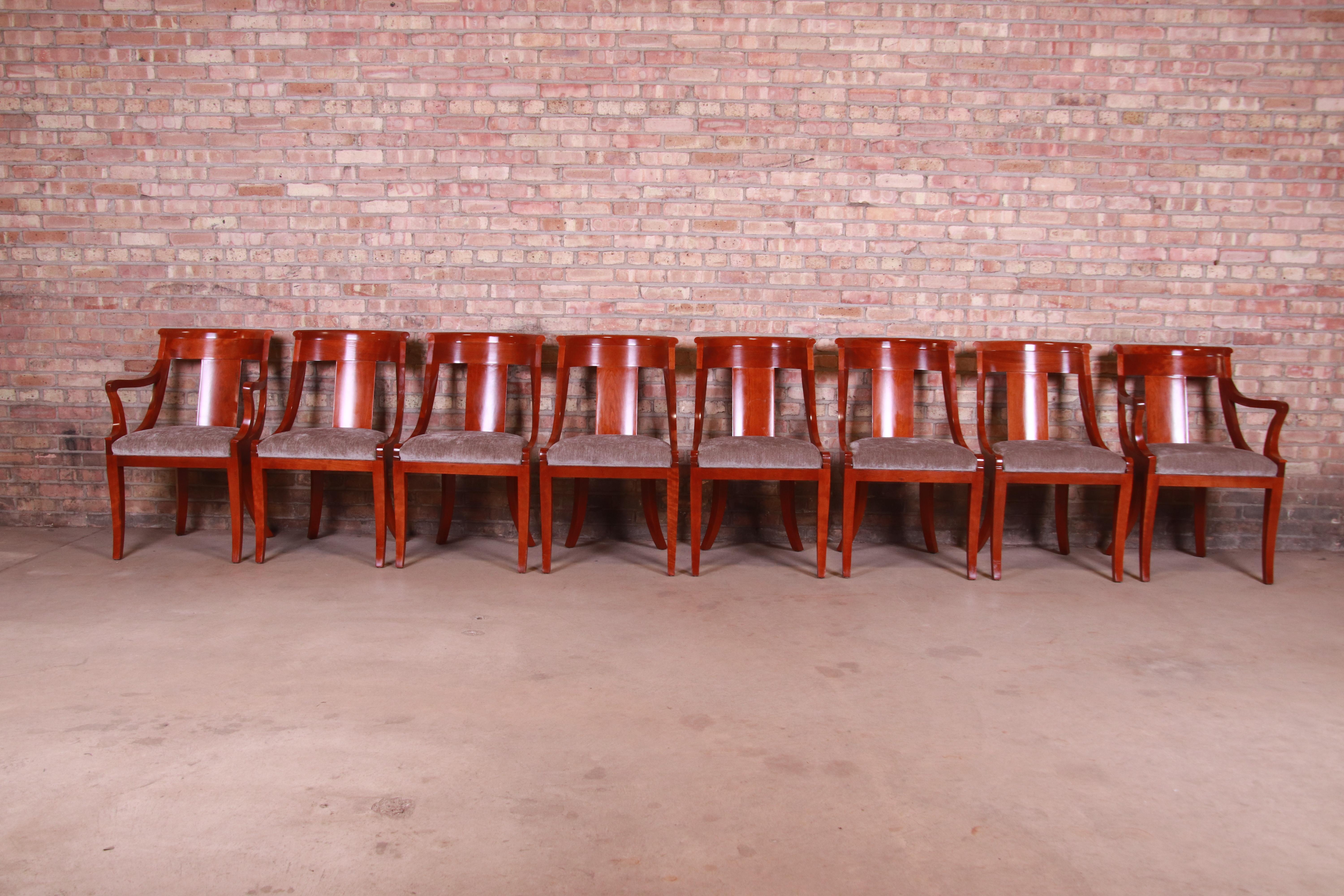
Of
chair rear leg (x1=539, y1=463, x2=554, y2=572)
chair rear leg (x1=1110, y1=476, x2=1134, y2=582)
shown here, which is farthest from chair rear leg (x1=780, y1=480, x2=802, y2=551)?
chair rear leg (x1=1110, y1=476, x2=1134, y2=582)

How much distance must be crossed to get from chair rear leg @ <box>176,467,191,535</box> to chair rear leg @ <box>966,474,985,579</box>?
3772mm

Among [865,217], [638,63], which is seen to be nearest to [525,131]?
[638,63]

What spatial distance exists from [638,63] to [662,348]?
4.57 feet

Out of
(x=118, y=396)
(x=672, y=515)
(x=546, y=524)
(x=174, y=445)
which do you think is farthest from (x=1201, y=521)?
(x=118, y=396)

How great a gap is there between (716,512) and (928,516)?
A: 104 cm

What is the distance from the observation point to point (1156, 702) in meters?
2.87

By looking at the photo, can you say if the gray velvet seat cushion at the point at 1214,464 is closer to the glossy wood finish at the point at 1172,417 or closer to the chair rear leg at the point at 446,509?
the glossy wood finish at the point at 1172,417

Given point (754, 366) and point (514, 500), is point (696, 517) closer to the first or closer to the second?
point (754, 366)

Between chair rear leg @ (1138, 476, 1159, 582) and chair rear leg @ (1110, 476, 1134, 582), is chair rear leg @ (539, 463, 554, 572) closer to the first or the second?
chair rear leg @ (1110, 476, 1134, 582)

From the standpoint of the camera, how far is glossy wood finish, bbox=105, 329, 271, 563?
4348 millimetres

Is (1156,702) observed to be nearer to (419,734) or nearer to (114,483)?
(419,734)

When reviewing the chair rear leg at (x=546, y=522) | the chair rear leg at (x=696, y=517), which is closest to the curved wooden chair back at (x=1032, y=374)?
the chair rear leg at (x=696, y=517)

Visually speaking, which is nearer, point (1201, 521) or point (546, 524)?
point (546, 524)

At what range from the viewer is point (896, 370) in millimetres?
4602
